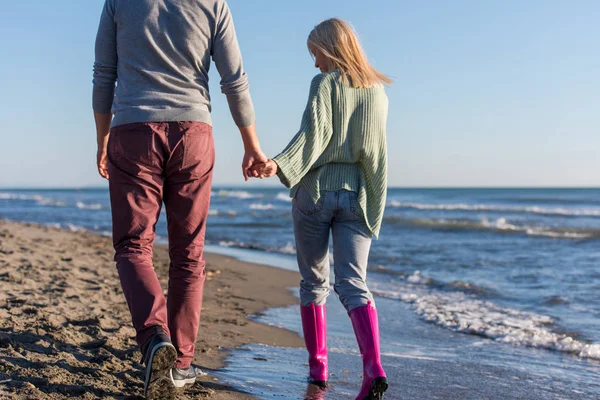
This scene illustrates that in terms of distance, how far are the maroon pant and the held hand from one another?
0.19 meters

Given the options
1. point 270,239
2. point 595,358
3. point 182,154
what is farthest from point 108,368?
point 270,239

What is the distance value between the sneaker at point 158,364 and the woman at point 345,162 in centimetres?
93

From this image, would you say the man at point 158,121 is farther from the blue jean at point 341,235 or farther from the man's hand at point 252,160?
the blue jean at point 341,235

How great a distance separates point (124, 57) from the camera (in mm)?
2637

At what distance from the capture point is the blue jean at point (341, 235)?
9.91 ft

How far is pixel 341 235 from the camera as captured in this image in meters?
3.05

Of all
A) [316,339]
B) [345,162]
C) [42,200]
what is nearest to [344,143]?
A: [345,162]

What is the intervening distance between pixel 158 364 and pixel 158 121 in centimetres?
97

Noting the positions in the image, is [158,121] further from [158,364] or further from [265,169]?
[158,364]

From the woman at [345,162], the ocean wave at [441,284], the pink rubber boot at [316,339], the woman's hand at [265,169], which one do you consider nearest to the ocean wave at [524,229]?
the ocean wave at [441,284]

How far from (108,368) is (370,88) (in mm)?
1848

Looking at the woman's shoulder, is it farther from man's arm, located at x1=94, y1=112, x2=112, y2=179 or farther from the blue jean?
man's arm, located at x1=94, y1=112, x2=112, y2=179

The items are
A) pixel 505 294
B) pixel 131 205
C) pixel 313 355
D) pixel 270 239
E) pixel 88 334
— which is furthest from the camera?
pixel 270 239

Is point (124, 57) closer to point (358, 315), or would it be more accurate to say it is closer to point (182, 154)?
point (182, 154)
